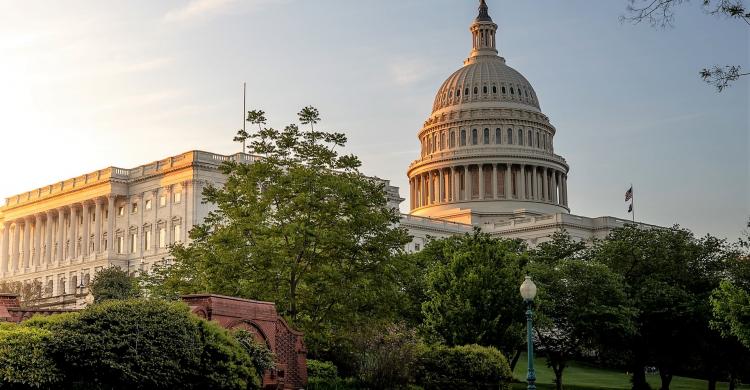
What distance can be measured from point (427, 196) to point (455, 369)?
450 ft

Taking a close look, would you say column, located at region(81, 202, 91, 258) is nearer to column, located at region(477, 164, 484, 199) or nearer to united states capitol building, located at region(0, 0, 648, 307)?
united states capitol building, located at region(0, 0, 648, 307)

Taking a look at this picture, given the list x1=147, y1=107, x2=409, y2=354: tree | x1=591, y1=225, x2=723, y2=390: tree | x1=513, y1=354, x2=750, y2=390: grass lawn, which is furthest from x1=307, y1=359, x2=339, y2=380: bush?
x1=591, y1=225, x2=723, y2=390: tree

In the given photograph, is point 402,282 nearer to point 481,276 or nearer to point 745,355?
point 481,276

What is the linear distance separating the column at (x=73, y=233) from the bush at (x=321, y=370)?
98.4m

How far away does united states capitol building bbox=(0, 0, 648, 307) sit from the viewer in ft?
426

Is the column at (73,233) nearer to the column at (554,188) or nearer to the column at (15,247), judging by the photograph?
the column at (15,247)

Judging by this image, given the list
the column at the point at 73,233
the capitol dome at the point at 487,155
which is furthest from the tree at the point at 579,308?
the capitol dome at the point at 487,155

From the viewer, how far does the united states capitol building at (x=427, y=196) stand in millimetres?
129750

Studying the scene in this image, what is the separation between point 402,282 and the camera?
58344 millimetres

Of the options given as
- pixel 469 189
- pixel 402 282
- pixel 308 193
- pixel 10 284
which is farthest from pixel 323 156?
pixel 469 189

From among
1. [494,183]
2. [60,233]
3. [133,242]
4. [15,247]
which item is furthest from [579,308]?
[494,183]

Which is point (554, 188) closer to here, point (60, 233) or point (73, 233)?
point (73, 233)

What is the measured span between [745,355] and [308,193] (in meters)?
37.6

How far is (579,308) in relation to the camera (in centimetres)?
7338
